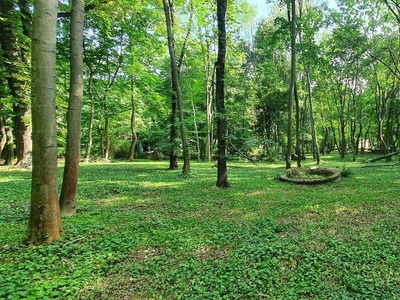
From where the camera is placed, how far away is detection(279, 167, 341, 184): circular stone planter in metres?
7.98

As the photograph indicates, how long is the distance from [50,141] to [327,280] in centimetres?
352

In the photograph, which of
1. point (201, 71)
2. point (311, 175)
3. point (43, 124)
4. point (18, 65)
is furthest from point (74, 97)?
point (201, 71)

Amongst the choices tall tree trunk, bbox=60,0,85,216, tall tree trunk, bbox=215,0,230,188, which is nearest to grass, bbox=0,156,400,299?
tall tree trunk, bbox=60,0,85,216

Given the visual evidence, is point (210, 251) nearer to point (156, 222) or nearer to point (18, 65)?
point (156, 222)

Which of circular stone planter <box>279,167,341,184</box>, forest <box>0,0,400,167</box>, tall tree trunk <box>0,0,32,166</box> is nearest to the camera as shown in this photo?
circular stone planter <box>279,167,341,184</box>

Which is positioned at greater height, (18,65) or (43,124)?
(18,65)

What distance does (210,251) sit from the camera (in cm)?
309

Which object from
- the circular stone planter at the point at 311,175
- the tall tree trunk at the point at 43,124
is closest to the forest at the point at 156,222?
the tall tree trunk at the point at 43,124

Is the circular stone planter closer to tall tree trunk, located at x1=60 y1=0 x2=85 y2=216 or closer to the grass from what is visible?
the grass

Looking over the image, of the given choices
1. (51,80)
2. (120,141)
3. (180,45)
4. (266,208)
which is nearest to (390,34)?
(180,45)

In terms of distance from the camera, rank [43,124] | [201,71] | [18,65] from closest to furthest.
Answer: [43,124] → [18,65] → [201,71]

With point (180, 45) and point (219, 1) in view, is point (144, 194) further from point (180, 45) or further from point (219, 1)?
point (180, 45)

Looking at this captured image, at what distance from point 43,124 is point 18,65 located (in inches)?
296

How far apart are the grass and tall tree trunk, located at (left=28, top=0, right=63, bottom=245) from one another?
34cm
